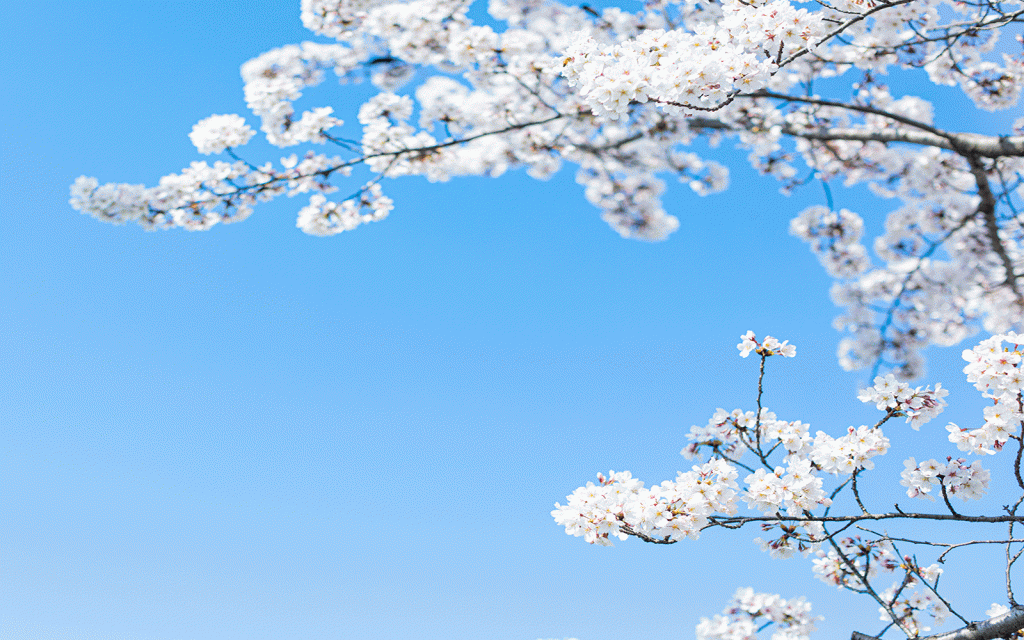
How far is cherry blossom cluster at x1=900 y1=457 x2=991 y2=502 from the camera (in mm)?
2914

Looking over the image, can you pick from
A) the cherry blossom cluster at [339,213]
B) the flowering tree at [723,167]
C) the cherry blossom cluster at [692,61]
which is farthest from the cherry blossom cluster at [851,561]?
the cherry blossom cluster at [339,213]

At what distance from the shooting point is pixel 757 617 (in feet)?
15.9

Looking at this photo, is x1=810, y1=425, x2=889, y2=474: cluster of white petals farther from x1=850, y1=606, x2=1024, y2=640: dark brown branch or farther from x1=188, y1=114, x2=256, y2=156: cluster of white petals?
x1=188, y1=114, x2=256, y2=156: cluster of white petals

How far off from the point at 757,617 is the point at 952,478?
2.41 meters

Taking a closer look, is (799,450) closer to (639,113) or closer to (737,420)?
(737,420)

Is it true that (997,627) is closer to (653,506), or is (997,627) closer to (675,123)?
(653,506)

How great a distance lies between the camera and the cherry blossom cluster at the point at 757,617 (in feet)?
15.3

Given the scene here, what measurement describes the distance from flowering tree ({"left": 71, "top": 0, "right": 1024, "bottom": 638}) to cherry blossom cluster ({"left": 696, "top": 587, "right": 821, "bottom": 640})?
0.01m

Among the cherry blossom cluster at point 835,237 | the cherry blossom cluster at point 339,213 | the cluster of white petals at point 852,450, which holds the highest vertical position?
the cherry blossom cluster at point 835,237

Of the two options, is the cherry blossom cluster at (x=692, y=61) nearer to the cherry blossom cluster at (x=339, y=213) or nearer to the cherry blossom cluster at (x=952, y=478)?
the cherry blossom cluster at (x=952, y=478)

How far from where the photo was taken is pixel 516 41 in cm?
666

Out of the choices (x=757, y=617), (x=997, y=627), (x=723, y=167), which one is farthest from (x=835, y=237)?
(x=997, y=627)

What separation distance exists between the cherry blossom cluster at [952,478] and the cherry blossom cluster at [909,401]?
202mm

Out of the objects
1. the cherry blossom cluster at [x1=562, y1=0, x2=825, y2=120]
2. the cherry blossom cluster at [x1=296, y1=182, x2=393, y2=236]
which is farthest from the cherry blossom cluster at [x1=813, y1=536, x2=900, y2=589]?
the cherry blossom cluster at [x1=296, y1=182, x2=393, y2=236]
